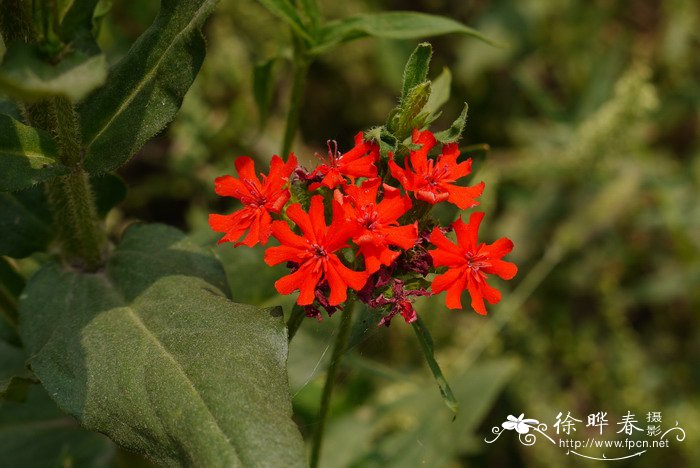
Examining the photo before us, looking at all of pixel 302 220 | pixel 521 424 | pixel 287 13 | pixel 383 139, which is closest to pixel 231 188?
pixel 302 220

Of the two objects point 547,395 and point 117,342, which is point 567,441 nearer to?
point 547,395

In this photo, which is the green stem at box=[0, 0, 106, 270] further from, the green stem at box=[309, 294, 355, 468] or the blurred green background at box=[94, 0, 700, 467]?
the blurred green background at box=[94, 0, 700, 467]

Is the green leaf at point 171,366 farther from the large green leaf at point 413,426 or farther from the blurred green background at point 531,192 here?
the large green leaf at point 413,426

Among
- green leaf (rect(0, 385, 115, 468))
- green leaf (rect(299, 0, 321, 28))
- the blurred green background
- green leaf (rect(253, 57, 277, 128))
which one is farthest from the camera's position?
the blurred green background

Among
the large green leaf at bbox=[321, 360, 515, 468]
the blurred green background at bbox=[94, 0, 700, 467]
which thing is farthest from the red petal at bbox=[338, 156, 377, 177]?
the large green leaf at bbox=[321, 360, 515, 468]

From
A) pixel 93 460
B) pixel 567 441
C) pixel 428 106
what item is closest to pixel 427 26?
pixel 428 106

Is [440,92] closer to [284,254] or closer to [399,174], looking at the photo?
[399,174]
